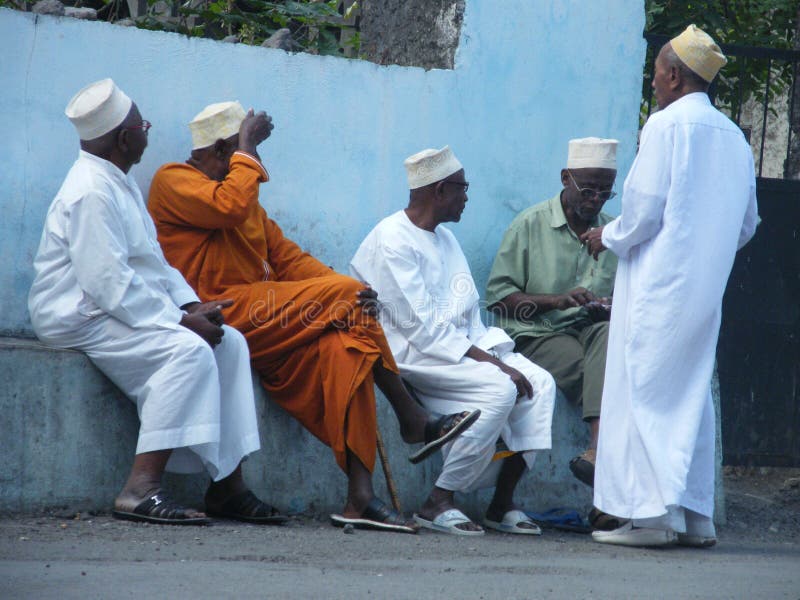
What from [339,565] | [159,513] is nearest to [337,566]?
[339,565]

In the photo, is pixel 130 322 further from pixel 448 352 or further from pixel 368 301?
pixel 448 352

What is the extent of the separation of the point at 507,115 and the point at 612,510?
230 centimetres

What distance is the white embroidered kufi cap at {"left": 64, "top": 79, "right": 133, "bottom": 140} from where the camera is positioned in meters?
5.07

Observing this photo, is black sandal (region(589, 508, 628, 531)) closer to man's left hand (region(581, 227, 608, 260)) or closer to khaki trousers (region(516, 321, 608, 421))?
khaki trousers (region(516, 321, 608, 421))

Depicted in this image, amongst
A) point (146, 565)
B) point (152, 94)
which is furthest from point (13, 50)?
point (146, 565)

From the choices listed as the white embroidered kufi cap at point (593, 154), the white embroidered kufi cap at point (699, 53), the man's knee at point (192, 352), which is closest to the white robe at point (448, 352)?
the white embroidered kufi cap at point (593, 154)

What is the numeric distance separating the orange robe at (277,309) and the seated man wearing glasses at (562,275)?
3.33ft

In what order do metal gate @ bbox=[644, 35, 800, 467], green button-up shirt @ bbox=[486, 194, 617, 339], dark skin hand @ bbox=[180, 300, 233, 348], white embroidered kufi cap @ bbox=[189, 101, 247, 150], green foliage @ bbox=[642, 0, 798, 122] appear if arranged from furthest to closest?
green foliage @ bbox=[642, 0, 798, 122] → metal gate @ bbox=[644, 35, 800, 467] → green button-up shirt @ bbox=[486, 194, 617, 339] → white embroidered kufi cap @ bbox=[189, 101, 247, 150] → dark skin hand @ bbox=[180, 300, 233, 348]

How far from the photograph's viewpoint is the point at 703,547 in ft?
17.5

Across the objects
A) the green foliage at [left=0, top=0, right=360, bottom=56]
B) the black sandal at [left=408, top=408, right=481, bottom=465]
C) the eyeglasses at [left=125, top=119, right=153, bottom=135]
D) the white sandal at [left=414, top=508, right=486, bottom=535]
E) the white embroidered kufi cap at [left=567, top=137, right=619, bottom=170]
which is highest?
the green foliage at [left=0, top=0, right=360, bottom=56]

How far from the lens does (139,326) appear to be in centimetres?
491

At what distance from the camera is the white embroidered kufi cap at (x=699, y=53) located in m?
5.25

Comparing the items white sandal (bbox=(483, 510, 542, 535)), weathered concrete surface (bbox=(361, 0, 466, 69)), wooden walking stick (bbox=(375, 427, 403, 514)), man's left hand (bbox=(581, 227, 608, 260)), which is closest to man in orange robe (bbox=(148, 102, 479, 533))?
wooden walking stick (bbox=(375, 427, 403, 514))

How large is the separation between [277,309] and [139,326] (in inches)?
24.7
